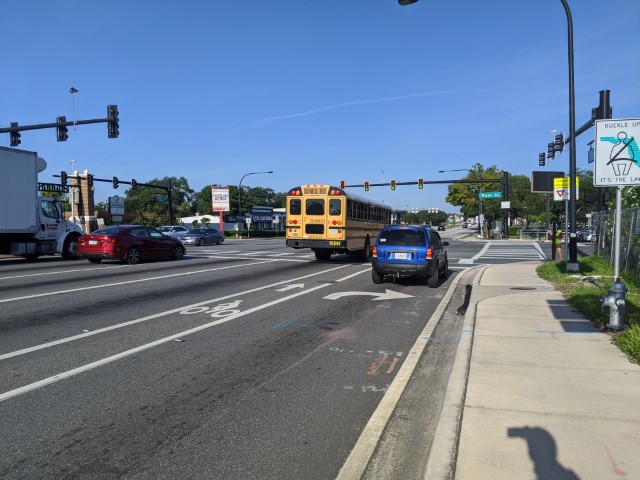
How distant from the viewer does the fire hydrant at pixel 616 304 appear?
22.4 feet

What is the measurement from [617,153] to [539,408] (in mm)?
4564

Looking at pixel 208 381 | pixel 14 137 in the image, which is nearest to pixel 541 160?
pixel 14 137

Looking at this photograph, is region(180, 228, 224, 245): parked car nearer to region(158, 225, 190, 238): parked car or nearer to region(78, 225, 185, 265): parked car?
region(158, 225, 190, 238): parked car

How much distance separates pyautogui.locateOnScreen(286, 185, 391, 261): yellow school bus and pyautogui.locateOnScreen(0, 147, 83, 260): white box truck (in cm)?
969

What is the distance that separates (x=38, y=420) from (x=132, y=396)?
82 cm

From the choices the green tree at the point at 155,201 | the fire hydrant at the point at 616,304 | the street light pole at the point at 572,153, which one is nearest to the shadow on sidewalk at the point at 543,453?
the fire hydrant at the point at 616,304

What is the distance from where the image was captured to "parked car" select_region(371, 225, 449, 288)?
1277 cm

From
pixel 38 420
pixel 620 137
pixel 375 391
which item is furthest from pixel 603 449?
pixel 620 137

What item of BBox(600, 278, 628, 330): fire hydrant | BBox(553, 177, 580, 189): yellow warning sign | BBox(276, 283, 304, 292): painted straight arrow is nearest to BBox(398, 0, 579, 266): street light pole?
BBox(553, 177, 580, 189): yellow warning sign

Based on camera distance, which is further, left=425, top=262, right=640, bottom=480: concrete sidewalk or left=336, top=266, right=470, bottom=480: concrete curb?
left=336, top=266, right=470, bottom=480: concrete curb

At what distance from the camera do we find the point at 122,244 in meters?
18.1

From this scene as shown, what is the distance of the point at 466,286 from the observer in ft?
44.3

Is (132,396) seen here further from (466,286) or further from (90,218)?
(90,218)

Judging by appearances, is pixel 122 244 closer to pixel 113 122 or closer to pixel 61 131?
pixel 113 122
